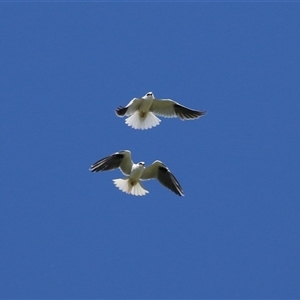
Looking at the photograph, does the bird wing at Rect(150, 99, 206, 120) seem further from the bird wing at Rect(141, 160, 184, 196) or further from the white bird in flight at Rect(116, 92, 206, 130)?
the bird wing at Rect(141, 160, 184, 196)

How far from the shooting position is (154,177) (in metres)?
11.1

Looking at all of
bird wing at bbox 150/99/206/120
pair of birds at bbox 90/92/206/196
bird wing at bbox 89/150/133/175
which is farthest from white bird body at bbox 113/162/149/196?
bird wing at bbox 150/99/206/120

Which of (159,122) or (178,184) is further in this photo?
(159,122)

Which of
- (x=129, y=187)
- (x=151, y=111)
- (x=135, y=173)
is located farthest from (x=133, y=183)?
(x=151, y=111)

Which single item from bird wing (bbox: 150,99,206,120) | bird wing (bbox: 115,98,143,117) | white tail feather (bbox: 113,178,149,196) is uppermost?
bird wing (bbox: 150,99,206,120)

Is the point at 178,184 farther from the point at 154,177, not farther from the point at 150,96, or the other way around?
the point at 150,96

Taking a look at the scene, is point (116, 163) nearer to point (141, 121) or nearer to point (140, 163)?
point (140, 163)

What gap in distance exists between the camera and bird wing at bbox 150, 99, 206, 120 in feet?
38.3

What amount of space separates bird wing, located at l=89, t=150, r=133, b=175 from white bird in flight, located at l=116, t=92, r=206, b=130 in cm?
70

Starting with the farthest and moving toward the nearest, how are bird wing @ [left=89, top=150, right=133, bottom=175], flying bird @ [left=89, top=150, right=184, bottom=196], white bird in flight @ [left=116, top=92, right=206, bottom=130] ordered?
white bird in flight @ [left=116, top=92, right=206, bottom=130]
flying bird @ [left=89, top=150, right=184, bottom=196]
bird wing @ [left=89, top=150, right=133, bottom=175]

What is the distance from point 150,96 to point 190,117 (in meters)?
0.75

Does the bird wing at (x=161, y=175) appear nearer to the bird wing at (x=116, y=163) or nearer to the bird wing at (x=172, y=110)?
the bird wing at (x=116, y=163)

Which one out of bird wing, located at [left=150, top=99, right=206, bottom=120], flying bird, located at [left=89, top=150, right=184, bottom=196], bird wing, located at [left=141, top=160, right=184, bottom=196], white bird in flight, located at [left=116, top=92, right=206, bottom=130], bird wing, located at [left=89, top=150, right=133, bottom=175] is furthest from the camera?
bird wing, located at [left=150, top=99, right=206, bottom=120]

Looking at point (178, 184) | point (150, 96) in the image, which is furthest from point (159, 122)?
point (178, 184)
